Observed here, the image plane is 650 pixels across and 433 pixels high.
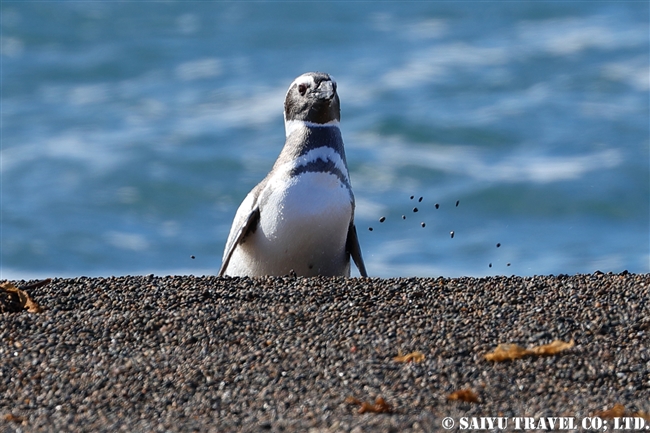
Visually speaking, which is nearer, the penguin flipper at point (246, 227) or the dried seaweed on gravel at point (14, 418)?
the dried seaweed on gravel at point (14, 418)

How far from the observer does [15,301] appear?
4996mm

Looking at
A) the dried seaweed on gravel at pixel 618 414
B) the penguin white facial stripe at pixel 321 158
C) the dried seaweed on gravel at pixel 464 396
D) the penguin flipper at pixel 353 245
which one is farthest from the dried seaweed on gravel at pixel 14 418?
the penguin flipper at pixel 353 245

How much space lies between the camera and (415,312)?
4527mm

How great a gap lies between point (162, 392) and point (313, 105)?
3.11 metres

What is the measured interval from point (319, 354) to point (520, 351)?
0.73 meters

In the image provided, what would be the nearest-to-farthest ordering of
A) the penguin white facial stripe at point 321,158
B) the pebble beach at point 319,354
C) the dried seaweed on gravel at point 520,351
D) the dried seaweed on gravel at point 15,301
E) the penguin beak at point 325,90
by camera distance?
the pebble beach at point 319,354 < the dried seaweed on gravel at point 520,351 < the dried seaweed on gravel at point 15,301 < the penguin white facial stripe at point 321,158 < the penguin beak at point 325,90

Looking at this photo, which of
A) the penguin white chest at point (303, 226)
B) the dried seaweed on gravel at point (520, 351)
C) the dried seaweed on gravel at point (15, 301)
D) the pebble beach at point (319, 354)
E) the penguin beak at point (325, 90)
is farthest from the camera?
the penguin beak at point (325, 90)

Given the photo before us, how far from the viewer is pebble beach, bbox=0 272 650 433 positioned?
3500 millimetres

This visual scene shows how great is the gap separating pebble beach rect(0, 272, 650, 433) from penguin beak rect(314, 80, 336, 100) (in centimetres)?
166

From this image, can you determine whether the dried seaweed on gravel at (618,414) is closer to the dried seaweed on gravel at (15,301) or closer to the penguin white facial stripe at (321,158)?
the dried seaweed on gravel at (15,301)

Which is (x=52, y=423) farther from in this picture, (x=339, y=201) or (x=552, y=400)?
(x=339, y=201)

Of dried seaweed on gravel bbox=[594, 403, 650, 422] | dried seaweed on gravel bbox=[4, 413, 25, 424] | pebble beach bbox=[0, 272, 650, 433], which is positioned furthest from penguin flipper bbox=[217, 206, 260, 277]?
dried seaweed on gravel bbox=[594, 403, 650, 422]

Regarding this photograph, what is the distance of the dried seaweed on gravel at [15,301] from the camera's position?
16.0ft

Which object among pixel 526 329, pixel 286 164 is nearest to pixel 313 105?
pixel 286 164
